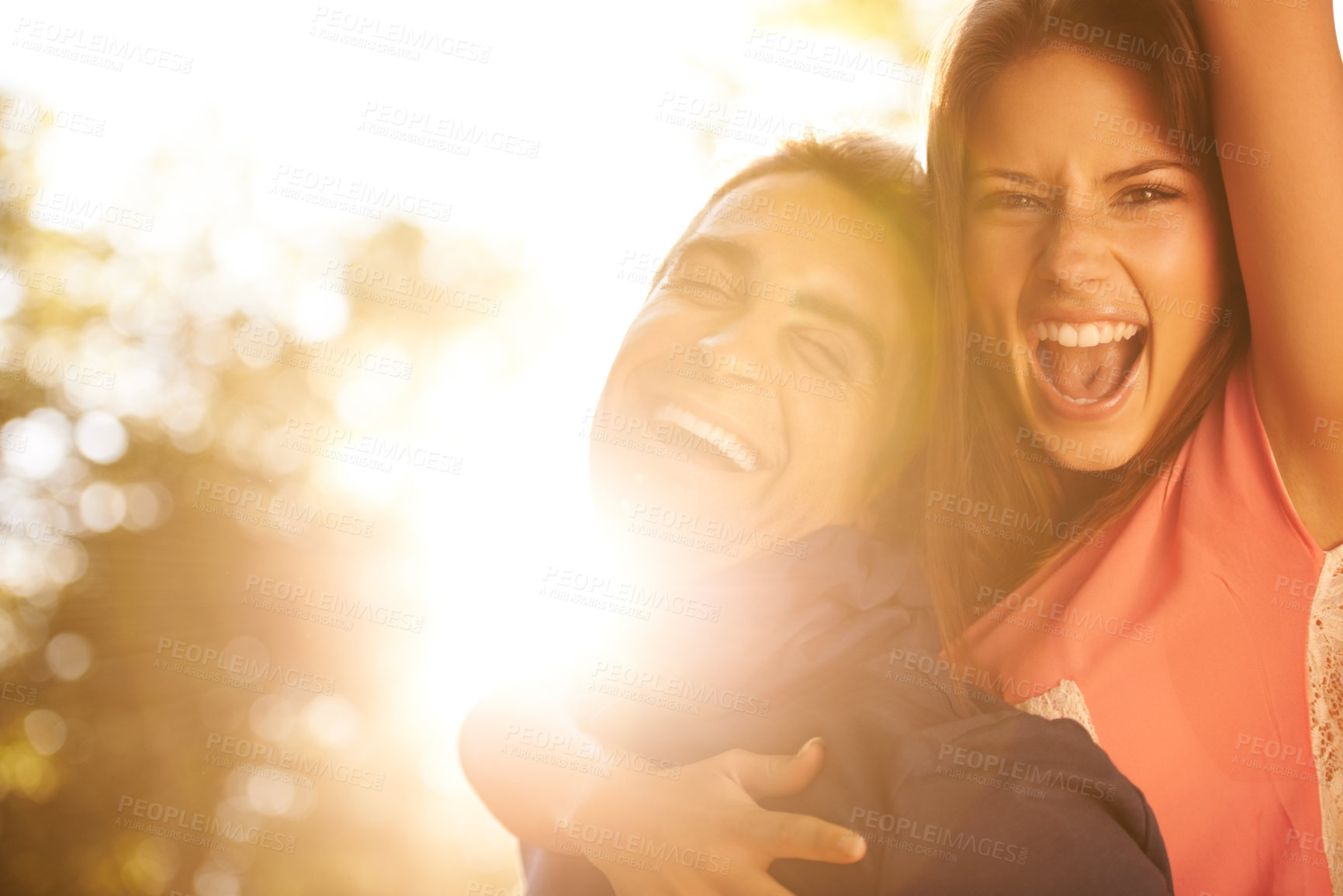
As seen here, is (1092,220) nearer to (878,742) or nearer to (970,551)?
(970,551)

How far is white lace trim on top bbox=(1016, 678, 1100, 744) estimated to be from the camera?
171cm

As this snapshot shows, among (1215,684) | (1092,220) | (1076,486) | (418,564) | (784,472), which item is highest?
(1092,220)

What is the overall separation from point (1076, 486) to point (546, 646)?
1.30m

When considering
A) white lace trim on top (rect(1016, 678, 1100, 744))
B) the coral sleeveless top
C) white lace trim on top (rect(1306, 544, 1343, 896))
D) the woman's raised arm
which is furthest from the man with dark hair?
the woman's raised arm

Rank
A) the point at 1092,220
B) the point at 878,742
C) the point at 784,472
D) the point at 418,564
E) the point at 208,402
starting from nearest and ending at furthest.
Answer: the point at 878,742, the point at 1092,220, the point at 784,472, the point at 418,564, the point at 208,402

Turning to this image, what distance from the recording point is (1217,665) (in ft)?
5.56

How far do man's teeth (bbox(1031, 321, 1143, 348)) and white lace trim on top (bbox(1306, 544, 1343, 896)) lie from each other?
0.53m

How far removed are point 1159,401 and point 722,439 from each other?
879 millimetres

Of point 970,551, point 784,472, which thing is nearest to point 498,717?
point 784,472

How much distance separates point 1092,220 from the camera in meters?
1.81

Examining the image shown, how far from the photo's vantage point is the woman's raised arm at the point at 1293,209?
5.08ft

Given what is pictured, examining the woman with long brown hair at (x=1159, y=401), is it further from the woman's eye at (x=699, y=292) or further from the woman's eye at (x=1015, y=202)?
the woman's eye at (x=699, y=292)

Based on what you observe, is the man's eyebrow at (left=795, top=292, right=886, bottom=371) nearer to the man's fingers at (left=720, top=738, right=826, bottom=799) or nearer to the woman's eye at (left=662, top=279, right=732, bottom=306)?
the woman's eye at (left=662, top=279, right=732, bottom=306)

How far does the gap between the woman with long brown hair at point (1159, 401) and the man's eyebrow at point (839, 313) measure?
6.4 inches
